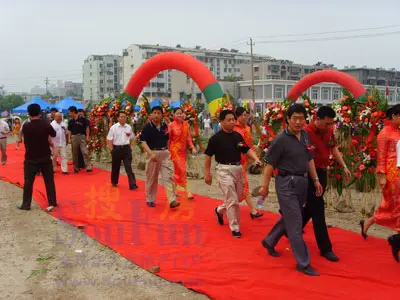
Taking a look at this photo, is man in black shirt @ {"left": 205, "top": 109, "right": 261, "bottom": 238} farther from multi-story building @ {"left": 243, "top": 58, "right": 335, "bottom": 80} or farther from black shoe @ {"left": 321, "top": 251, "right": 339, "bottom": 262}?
multi-story building @ {"left": 243, "top": 58, "right": 335, "bottom": 80}

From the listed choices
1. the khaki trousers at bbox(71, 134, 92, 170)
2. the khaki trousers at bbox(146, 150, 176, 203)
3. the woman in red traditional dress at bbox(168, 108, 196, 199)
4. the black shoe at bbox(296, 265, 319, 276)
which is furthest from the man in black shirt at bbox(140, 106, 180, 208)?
the khaki trousers at bbox(71, 134, 92, 170)

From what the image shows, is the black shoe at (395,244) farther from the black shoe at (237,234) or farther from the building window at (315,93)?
the building window at (315,93)

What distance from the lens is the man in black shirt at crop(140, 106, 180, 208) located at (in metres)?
6.29

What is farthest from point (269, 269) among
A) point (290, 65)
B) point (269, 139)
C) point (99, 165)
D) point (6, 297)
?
point (290, 65)

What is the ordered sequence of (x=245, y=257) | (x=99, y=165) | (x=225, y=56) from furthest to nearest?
(x=225, y=56) < (x=99, y=165) < (x=245, y=257)

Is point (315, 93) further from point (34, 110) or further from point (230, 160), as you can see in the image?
point (230, 160)

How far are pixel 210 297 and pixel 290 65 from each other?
6751 cm

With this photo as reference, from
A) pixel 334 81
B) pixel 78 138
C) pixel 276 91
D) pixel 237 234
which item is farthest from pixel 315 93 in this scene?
pixel 237 234

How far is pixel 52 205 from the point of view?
21.0ft

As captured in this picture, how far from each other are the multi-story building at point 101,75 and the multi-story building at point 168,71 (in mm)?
12072

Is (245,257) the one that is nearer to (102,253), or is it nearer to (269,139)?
(102,253)

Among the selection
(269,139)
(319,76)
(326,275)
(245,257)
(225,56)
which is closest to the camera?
(326,275)

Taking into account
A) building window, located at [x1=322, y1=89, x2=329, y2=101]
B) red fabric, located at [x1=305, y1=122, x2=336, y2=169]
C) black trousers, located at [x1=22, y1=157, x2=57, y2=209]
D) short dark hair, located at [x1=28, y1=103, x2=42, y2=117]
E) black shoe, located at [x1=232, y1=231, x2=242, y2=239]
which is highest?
building window, located at [x1=322, y1=89, x2=329, y2=101]

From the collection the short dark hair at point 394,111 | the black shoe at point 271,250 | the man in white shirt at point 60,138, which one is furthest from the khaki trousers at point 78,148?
the short dark hair at point 394,111
